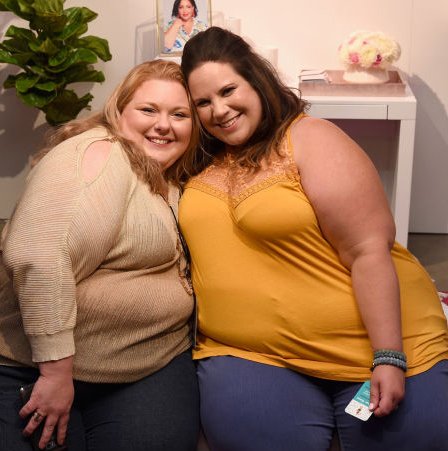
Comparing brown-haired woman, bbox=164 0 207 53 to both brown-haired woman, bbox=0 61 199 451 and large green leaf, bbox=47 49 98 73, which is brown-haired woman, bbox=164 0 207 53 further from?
brown-haired woman, bbox=0 61 199 451

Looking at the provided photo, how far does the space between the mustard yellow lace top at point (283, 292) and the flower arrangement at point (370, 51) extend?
1418mm

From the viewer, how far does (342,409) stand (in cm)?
168

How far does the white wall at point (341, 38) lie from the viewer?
3471 mm

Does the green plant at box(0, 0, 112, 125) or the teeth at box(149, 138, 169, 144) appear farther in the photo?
the green plant at box(0, 0, 112, 125)

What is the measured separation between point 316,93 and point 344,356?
164 cm

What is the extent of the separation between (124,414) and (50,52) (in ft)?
7.04

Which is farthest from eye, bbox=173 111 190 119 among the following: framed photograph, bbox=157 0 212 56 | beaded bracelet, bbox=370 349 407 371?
framed photograph, bbox=157 0 212 56

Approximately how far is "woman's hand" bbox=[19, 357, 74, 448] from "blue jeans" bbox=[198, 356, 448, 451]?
1.06 feet

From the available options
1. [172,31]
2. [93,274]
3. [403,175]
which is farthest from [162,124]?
[172,31]

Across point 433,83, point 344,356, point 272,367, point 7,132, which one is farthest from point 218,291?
point 7,132

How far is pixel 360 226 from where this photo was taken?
1.73 meters

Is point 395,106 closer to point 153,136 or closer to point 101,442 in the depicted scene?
point 153,136

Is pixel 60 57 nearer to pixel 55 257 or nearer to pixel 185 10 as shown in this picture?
pixel 185 10

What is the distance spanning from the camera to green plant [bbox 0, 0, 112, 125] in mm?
3363
